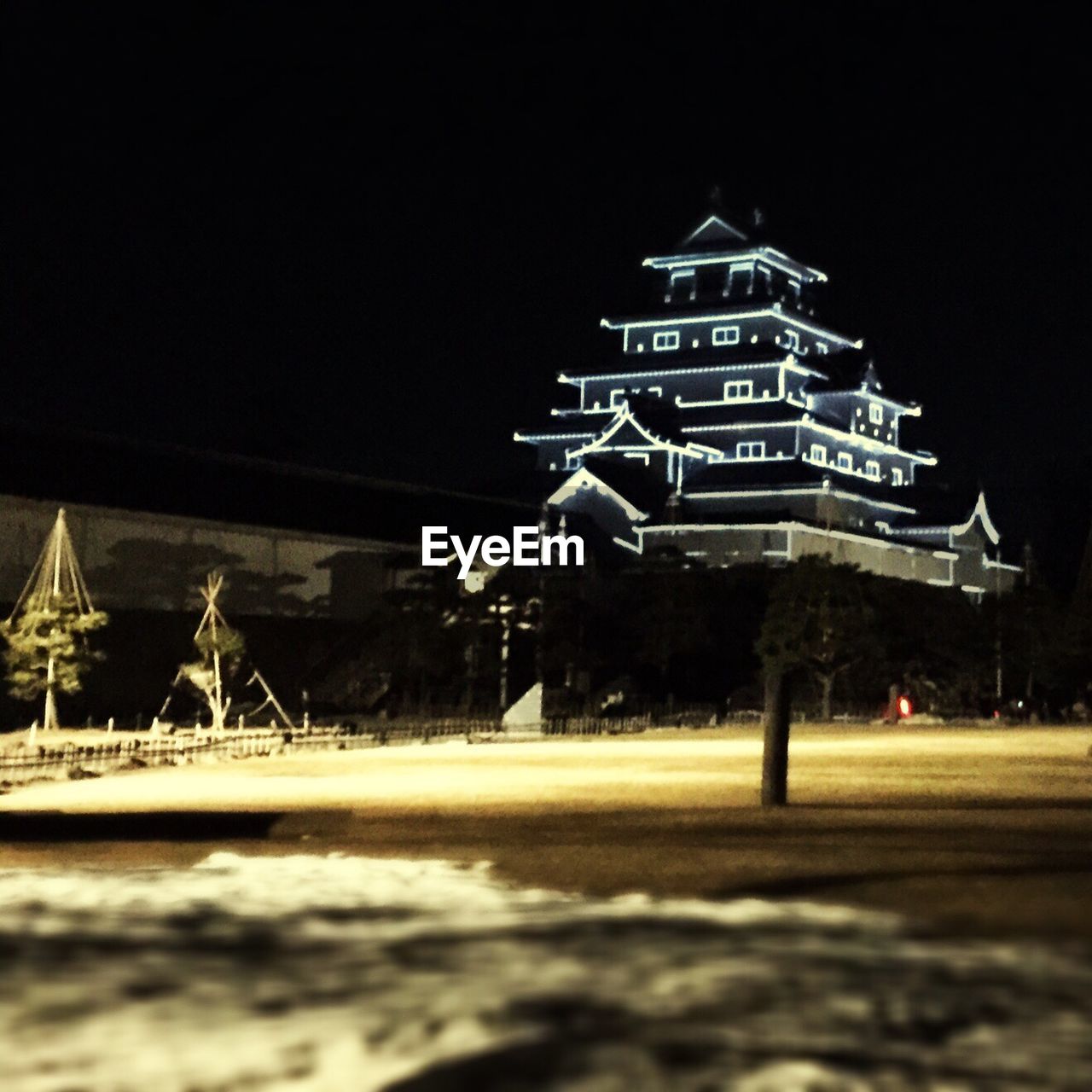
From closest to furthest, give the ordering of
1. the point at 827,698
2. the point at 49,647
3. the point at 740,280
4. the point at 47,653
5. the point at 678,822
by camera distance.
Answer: the point at 678,822 < the point at 49,647 < the point at 47,653 < the point at 827,698 < the point at 740,280

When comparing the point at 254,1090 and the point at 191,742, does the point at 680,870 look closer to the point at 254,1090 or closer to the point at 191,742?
the point at 254,1090

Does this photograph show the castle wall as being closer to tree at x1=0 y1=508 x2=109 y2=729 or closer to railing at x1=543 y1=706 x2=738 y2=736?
tree at x1=0 y1=508 x2=109 y2=729

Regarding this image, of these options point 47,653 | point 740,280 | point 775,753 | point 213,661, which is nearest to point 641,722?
point 213,661

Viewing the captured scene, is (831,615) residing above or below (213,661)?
above

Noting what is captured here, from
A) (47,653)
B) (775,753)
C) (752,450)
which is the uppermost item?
(752,450)

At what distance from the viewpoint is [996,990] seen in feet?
26.6

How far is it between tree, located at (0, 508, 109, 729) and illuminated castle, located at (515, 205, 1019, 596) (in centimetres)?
2688

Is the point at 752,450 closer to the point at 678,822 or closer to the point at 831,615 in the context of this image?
the point at 831,615

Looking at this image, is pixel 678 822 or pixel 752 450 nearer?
pixel 678 822

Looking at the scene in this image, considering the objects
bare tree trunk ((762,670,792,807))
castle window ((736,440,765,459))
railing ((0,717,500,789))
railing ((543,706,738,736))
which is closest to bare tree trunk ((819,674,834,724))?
railing ((543,706,738,736))

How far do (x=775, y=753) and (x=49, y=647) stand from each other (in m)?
23.2

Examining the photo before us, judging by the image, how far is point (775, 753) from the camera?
18.9 m

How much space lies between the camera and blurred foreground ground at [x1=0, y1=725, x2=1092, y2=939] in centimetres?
1197

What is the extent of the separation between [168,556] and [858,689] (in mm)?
20370
